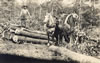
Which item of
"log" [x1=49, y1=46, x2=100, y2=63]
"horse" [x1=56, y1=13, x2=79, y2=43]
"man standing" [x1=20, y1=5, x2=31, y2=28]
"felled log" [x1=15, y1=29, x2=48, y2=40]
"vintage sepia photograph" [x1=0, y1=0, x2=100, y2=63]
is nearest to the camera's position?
"log" [x1=49, y1=46, x2=100, y2=63]

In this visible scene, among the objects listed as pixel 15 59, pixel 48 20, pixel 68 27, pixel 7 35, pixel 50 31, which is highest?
pixel 48 20

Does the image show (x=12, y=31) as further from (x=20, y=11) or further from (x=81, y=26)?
(x=81, y=26)

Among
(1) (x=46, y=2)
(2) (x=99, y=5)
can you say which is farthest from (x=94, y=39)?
(1) (x=46, y=2)

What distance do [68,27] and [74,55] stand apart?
822 mm

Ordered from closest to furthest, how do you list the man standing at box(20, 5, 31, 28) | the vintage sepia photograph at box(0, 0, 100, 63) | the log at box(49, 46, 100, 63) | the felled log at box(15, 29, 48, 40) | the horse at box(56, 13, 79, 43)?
the log at box(49, 46, 100, 63), the vintage sepia photograph at box(0, 0, 100, 63), the horse at box(56, 13, 79, 43), the felled log at box(15, 29, 48, 40), the man standing at box(20, 5, 31, 28)

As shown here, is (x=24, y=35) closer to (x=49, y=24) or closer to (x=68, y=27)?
(x=49, y=24)

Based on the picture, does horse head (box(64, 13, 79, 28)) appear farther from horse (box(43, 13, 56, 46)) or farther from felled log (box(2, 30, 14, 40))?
felled log (box(2, 30, 14, 40))

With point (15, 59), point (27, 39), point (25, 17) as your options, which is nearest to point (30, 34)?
point (27, 39)

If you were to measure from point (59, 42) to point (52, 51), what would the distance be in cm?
32

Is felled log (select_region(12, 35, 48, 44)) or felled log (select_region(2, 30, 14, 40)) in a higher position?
felled log (select_region(2, 30, 14, 40))

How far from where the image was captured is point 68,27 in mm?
8578

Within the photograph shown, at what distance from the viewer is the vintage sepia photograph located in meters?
8.38

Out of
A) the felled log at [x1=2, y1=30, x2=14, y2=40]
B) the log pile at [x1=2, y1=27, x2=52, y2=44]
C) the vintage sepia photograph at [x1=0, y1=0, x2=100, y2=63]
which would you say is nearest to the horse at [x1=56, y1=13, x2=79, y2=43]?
the vintage sepia photograph at [x1=0, y1=0, x2=100, y2=63]

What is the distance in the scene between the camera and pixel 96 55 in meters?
8.27
